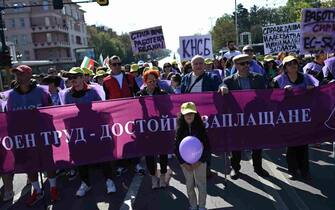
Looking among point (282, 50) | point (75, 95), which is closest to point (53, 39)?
point (282, 50)

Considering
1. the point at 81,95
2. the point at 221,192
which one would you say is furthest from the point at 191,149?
the point at 81,95

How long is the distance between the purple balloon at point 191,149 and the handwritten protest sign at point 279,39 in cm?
922

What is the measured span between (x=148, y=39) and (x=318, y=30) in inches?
279

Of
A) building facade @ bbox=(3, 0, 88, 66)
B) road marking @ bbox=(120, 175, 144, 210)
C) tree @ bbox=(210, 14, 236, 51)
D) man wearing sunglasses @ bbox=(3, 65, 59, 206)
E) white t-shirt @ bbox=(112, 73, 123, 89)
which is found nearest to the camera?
road marking @ bbox=(120, 175, 144, 210)

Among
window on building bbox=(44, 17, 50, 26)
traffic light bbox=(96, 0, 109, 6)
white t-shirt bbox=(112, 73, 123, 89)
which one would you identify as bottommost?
white t-shirt bbox=(112, 73, 123, 89)

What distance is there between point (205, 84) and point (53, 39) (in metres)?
87.7

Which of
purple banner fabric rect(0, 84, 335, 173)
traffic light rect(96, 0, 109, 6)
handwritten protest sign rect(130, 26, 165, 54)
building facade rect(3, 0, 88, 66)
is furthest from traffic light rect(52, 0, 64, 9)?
building facade rect(3, 0, 88, 66)

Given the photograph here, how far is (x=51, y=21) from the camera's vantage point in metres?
90.4

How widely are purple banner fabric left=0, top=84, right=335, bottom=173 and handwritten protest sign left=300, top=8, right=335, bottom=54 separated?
1670 mm

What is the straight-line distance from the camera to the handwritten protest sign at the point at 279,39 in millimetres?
13586

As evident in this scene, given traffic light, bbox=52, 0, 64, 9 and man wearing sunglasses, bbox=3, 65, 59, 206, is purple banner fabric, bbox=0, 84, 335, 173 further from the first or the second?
traffic light, bbox=52, 0, 64, 9

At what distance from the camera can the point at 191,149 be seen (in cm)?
499

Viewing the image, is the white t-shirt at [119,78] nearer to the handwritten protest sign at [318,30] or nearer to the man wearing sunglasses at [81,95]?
the man wearing sunglasses at [81,95]

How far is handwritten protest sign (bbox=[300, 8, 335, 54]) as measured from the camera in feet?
24.8
